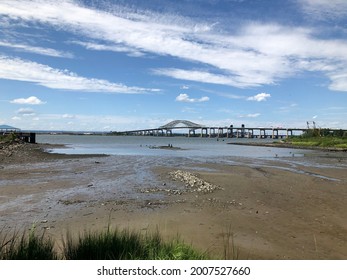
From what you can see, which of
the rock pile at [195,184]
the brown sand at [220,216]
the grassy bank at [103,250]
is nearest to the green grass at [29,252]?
the grassy bank at [103,250]

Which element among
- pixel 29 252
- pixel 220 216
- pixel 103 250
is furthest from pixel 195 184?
pixel 29 252

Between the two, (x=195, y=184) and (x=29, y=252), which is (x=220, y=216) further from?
(x=29, y=252)

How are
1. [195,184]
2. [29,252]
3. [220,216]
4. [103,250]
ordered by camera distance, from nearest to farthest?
[29,252]
[103,250]
[220,216]
[195,184]

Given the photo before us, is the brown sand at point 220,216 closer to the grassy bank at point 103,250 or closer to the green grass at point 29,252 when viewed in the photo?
the grassy bank at point 103,250

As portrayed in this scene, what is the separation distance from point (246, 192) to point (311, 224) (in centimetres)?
629

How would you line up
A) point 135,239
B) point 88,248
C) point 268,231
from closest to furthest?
point 88,248 → point 135,239 → point 268,231

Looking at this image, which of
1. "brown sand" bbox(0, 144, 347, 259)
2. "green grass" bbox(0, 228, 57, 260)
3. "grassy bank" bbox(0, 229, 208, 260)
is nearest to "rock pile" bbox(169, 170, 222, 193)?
"brown sand" bbox(0, 144, 347, 259)

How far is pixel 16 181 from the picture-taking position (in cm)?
1953

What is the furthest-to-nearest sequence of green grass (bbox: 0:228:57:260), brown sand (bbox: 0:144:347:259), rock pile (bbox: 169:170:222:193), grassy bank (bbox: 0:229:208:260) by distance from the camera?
1. rock pile (bbox: 169:170:222:193)
2. brown sand (bbox: 0:144:347:259)
3. grassy bank (bbox: 0:229:208:260)
4. green grass (bbox: 0:228:57:260)

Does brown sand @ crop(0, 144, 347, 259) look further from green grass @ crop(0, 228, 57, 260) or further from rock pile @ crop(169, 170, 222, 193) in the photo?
green grass @ crop(0, 228, 57, 260)

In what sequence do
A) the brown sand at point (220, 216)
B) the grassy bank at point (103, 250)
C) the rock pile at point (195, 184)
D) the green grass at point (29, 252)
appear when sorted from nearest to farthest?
the green grass at point (29, 252) → the grassy bank at point (103, 250) → the brown sand at point (220, 216) → the rock pile at point (195, 184)

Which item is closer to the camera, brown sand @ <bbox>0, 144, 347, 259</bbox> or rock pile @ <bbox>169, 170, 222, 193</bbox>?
brown sand @ <bbox>0, 144, 347, 259</bbox>
